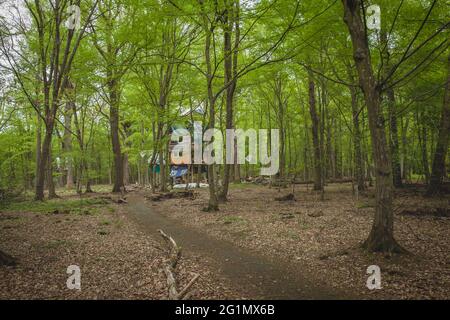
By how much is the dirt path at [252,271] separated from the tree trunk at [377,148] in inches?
75.1

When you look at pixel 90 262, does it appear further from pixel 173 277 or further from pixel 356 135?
pixel 356 135

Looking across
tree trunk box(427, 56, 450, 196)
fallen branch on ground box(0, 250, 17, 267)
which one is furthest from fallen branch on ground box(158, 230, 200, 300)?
tree trunk box(427, 56, 450, 196)

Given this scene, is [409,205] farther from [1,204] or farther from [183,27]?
[183,27]

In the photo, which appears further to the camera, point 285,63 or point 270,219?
point 285,63

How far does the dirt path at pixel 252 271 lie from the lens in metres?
4.71

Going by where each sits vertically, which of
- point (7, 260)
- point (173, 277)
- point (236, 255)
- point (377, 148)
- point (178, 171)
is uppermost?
point (377, 148)

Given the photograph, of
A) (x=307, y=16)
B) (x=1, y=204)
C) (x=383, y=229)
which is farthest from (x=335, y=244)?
(x=1, y=204)

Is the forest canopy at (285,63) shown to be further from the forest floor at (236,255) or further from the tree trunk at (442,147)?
the forest floor at (236,255)

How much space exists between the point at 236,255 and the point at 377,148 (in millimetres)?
3989

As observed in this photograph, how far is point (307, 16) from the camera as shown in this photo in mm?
9477

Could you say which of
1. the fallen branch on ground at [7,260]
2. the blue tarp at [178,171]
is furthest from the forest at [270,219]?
the blue tarp at [178,171]

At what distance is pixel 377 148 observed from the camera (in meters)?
5.88

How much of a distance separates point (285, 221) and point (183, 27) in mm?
14878

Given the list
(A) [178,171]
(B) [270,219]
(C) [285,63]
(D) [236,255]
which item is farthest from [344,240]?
(A) [178,171]
